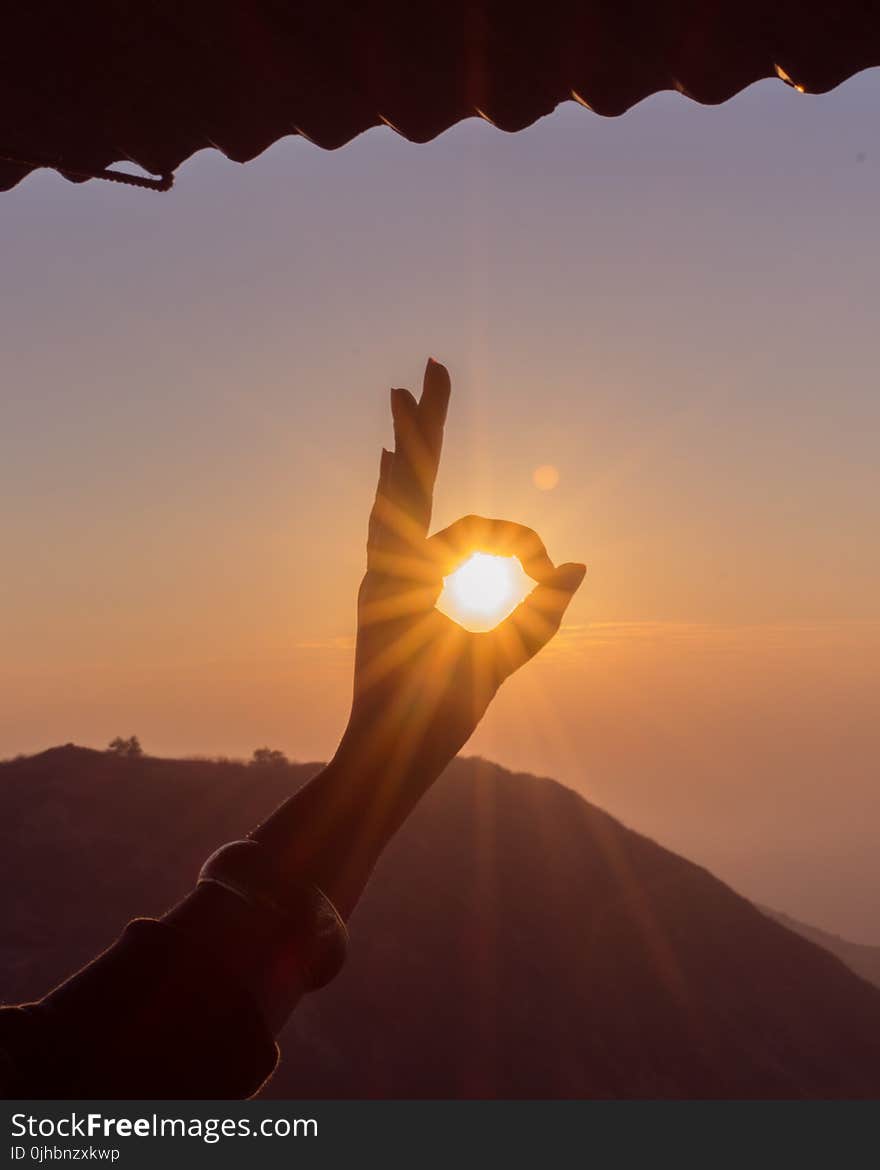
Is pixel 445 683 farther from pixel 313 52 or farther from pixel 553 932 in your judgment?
pixel 553 932

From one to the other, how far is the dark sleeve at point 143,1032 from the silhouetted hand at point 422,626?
0.40 m

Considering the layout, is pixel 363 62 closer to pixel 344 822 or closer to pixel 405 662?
pixel 405 662

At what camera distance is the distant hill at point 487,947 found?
5016cm

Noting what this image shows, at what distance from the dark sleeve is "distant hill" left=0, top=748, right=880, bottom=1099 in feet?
152

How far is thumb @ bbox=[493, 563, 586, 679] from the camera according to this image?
1.74 m

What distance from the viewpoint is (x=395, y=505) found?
5.81 feet

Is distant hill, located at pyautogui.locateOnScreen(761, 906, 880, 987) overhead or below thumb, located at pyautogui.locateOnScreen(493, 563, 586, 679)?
overhead

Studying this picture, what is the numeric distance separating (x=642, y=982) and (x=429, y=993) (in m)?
15.3

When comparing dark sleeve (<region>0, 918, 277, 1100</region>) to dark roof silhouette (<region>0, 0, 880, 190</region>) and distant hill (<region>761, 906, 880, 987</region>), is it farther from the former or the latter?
distant hill (<region>761, 906, 880, 987</region>)

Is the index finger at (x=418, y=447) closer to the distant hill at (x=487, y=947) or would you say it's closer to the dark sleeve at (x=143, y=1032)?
the dark sleeve at (x=143, y=1032)

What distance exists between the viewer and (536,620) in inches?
69.2

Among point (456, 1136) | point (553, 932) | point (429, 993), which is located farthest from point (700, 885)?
A: point (456, 1136)

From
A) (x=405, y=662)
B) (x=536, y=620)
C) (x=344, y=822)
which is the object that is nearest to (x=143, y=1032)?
(x=344, y=822)

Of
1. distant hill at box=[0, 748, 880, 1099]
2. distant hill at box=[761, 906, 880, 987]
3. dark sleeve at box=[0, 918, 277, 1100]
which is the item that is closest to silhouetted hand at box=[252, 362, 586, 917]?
dark sleeve at box=[0, 918, 277, 1100]
